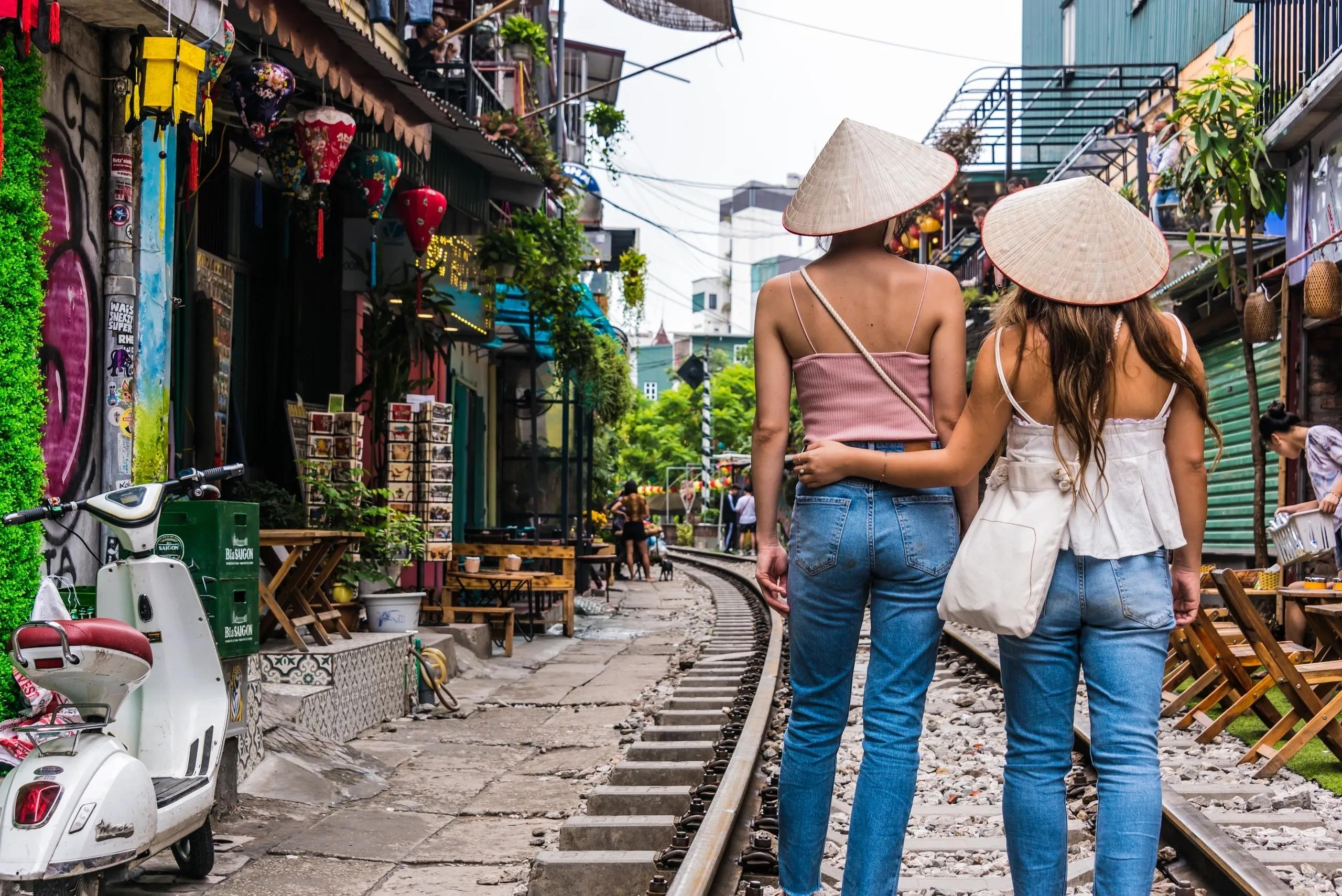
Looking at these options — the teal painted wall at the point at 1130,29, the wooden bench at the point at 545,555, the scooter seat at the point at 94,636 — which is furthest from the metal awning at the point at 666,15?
the scooter seat at the point at 94,636

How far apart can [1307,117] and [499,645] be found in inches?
333

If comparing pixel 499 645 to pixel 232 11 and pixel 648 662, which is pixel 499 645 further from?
pixel 232 11

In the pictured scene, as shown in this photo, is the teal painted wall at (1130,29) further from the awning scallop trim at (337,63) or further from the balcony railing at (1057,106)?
the awning scallop trim at (337,63)

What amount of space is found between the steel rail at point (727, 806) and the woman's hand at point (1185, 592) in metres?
1.53

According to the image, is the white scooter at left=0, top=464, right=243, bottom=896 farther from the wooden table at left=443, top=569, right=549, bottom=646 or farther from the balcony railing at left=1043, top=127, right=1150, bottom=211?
the balcony railing at left=1043, top=127, right=1150, bottom=211

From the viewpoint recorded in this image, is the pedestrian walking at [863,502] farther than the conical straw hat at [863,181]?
No

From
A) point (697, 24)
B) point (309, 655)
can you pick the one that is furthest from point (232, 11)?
point (697, 24)

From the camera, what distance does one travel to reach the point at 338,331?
40.9 ft

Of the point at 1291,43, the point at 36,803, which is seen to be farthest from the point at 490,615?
the point at 36,803

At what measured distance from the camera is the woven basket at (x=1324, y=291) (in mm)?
11141

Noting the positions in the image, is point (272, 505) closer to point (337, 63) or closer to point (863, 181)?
point (337, 63)

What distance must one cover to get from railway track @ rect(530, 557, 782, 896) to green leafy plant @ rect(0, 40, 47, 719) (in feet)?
7.67

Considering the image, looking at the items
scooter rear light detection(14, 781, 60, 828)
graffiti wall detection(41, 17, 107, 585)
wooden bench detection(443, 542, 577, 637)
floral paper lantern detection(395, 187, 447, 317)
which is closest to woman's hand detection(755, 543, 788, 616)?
scooter rear light detection(14, 781, 60, 828)

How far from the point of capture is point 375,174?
10688 mm
